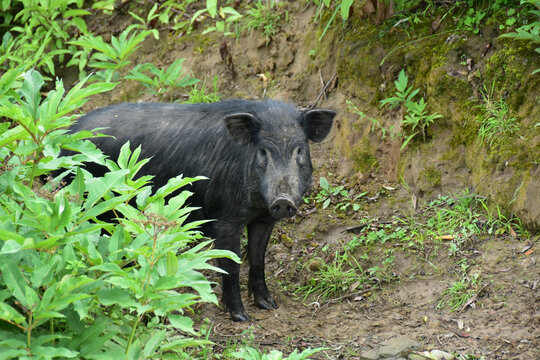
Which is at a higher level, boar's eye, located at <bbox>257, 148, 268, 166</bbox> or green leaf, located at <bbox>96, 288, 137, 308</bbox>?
green leaf, located at <bbox>96, 288, 137, 308</bbox>

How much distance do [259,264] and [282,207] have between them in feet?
3.20

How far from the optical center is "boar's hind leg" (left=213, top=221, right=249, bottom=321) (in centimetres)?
595

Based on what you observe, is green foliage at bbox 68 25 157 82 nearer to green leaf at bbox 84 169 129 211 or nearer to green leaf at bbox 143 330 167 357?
green leaf at bbox 84 169 129 211

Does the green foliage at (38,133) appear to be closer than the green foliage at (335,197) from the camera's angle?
Yes

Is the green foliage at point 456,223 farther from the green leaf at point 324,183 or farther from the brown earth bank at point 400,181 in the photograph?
the green leaf at point 324,183

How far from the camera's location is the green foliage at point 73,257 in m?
2.90

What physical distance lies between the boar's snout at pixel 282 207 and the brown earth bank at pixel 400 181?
97cm

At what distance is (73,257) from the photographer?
3.05 m

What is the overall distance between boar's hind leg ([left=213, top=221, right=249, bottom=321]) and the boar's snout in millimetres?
693

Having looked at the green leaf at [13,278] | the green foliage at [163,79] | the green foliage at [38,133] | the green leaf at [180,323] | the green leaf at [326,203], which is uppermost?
the green foliage at [38,133]

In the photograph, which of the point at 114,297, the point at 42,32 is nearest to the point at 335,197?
the point at 114,297

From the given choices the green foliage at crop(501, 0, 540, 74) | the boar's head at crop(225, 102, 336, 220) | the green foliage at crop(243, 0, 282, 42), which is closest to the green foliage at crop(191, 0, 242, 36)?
the green foliage at crop(243, 0, 282, 42)

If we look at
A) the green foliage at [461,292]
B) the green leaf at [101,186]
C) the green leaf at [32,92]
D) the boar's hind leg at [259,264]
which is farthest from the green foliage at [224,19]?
the green leaf at [101,186]

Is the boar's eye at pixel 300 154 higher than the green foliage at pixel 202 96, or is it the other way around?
the boar's eye at pixel 300 154
